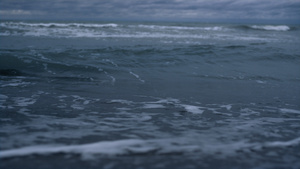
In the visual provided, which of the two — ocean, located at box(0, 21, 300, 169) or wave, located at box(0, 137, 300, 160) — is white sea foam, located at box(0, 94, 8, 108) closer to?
ocean, located at box(0, 21, 300, 169)

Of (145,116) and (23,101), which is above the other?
(23,101)

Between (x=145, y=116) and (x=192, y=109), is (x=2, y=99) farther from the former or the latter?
(x=192, y=109)

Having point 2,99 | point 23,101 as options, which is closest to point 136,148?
point 23,101

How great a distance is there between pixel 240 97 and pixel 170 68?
3.23 metres

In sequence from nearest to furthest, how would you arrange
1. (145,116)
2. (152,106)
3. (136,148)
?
(136,148), (145,116), (152,106)

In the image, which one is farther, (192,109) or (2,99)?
(2,99)

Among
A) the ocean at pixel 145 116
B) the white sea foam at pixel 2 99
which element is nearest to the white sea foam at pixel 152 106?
the ocean at pixel 145 116

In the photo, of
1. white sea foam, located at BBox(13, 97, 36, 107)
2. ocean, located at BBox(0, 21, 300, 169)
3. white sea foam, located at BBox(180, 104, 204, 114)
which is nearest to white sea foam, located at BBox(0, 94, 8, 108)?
ocean, located at BBox(0, 21, 300, 169)

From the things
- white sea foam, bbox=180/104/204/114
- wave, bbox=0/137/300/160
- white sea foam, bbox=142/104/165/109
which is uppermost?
white sea foam, bbox=142/104/165/109

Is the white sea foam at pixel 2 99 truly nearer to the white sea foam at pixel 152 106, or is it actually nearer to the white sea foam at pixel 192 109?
the white sea foam at pixel 152 106

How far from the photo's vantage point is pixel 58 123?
10.9 ft

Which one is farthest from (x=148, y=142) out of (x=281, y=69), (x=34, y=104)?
(x=281, y=69)

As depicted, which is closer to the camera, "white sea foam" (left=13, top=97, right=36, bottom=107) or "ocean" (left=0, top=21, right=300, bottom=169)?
"ocean" (left=0, top=21, right=300, bottom=169)

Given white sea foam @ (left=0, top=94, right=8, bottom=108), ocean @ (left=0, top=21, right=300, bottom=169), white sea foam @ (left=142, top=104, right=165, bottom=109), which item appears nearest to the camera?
ocean @ (left=0, top=21, right=300, bottom=169)
